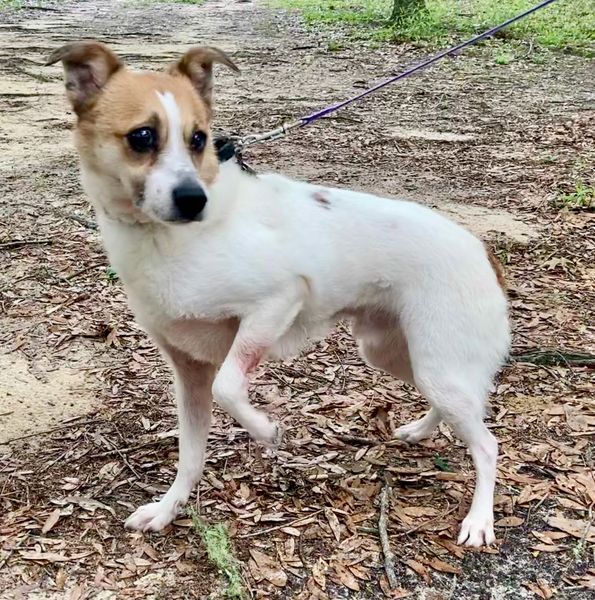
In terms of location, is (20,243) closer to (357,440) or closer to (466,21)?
(357,440)

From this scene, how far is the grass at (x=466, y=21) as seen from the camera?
55.2ft

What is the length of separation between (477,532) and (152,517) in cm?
139

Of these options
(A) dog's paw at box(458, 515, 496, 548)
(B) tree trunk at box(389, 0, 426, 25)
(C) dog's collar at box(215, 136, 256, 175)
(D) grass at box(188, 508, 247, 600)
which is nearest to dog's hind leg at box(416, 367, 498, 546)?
(A) dog's paw at box(458, 515, 496, 548)

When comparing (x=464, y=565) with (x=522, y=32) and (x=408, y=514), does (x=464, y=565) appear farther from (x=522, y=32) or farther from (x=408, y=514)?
(x=522, y=32)

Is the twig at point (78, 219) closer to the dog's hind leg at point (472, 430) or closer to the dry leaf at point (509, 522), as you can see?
the dog's hind leg at point (472, 430)

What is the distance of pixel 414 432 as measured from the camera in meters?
3.96

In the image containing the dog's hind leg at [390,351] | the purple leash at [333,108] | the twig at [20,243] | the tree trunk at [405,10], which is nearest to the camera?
the dog's hind leg at [390,351]

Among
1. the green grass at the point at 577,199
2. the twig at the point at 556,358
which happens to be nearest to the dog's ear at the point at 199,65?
the twig at the point at 556,358

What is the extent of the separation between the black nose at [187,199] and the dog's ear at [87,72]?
22.6 inches

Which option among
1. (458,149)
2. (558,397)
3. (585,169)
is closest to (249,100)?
(458,149)

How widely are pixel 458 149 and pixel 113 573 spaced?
22.6 ft

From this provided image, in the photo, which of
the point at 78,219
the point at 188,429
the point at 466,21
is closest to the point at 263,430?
the point at 188,429

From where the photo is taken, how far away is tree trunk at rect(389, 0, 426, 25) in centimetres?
1888

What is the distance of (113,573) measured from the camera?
10.2ft
